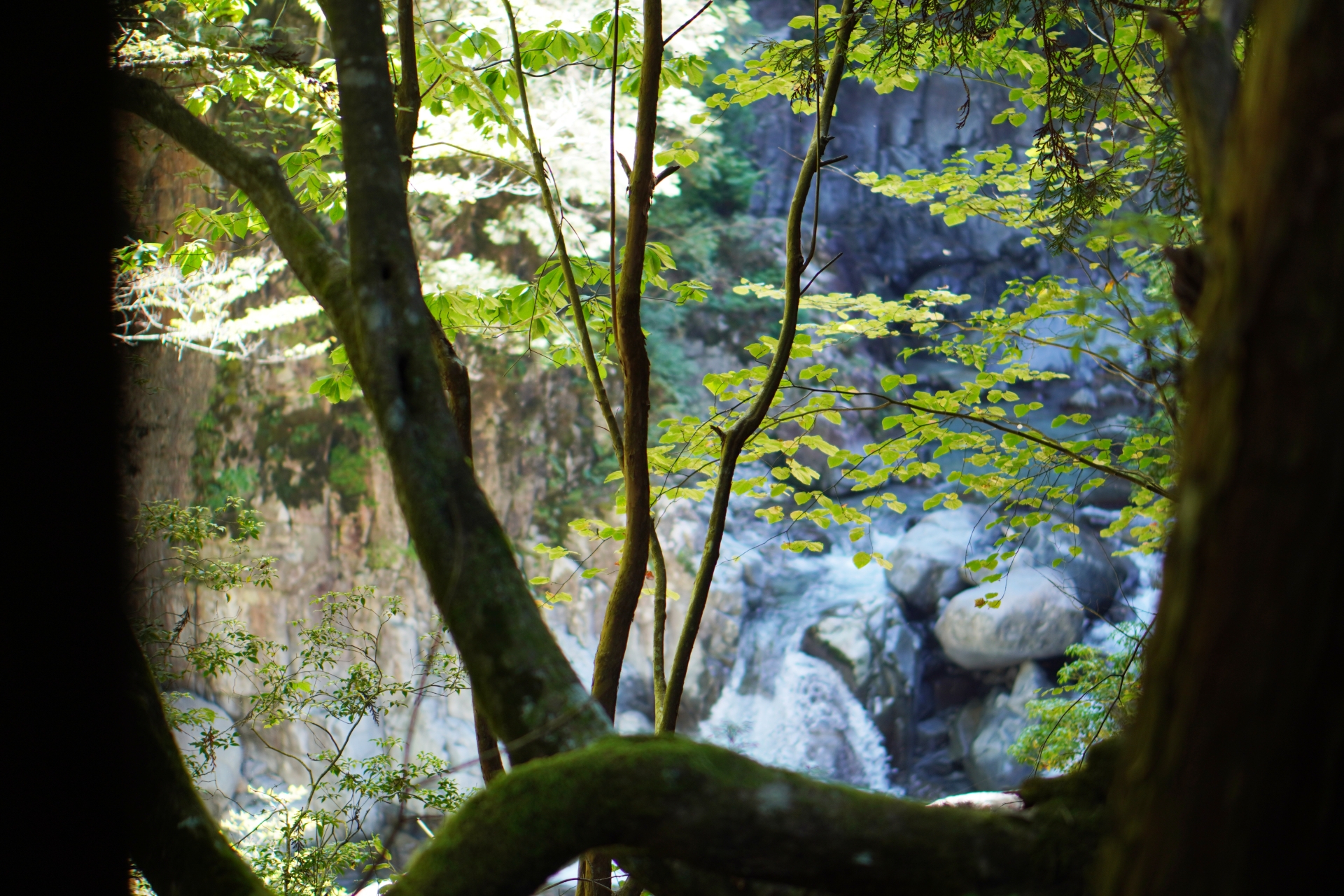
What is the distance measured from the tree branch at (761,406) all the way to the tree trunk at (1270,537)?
58.6 inches

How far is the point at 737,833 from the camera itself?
35.8 inches

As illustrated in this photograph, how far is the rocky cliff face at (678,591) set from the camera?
8.00m

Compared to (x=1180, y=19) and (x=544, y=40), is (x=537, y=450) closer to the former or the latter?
(x=544, y=40)

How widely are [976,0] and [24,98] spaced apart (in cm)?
266

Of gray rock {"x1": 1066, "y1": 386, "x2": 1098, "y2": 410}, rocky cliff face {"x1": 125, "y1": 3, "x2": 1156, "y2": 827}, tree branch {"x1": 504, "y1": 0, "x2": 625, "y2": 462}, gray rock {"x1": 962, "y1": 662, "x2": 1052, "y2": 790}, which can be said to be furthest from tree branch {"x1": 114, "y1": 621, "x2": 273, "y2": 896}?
gray rock {"x1": 1066, "y1": 386, "x2": 1098, "y2": 410}

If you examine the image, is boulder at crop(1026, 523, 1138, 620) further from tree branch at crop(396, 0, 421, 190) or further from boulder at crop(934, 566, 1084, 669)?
tree branch at crop(396, 0, 421, 190)

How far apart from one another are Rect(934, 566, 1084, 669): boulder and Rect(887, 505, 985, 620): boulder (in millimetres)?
463

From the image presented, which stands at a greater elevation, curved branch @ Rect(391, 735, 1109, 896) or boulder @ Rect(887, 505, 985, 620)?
curved branch @ Rect(391, 735, 1109, 896)

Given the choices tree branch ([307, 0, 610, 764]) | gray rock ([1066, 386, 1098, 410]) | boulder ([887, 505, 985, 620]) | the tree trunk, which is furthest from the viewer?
gray rock ([1066, 386, 1098, 410])

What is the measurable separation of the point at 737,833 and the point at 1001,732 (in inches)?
311

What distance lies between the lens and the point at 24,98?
1552 millimetres

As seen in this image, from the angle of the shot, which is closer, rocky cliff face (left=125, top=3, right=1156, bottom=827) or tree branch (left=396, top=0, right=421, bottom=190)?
tree branch (left=396, top=0, right=421, bottom=190)

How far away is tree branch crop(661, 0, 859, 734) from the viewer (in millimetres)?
2178

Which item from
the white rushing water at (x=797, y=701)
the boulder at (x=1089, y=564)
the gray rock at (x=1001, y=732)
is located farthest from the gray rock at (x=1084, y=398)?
the gray rock at (x=1001, y=732)
